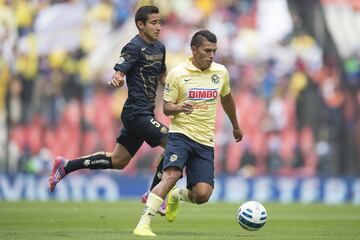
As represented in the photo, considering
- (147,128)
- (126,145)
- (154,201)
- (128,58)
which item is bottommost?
(154,201)

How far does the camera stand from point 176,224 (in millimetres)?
11312

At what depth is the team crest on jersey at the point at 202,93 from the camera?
9.36 meters

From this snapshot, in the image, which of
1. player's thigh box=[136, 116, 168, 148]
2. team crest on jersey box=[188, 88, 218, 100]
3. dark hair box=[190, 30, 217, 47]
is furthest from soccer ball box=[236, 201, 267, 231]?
player's thigh box=[136, 116, 168, 148]

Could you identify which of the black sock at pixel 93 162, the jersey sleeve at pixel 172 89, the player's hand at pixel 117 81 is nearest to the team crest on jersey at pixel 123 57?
the player's hand at pixel 117 81

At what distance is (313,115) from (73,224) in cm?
1118

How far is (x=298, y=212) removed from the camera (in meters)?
14.5

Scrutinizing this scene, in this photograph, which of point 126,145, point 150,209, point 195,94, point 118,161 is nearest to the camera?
point 150,209

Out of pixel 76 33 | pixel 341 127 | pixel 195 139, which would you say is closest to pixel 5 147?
pixel 76 33

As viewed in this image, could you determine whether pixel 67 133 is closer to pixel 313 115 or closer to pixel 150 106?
pixel 313 115

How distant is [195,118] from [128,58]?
1392mm

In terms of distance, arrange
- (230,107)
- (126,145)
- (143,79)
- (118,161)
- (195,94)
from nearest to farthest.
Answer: (195,94) → (230,107) → (143,79) → (126,145) → (118,161)

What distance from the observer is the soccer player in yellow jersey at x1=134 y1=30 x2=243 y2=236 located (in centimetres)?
926

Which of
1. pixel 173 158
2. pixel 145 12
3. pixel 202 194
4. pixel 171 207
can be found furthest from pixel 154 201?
pixel 145 12

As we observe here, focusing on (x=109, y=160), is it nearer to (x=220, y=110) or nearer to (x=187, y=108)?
(x=187, y=108)
